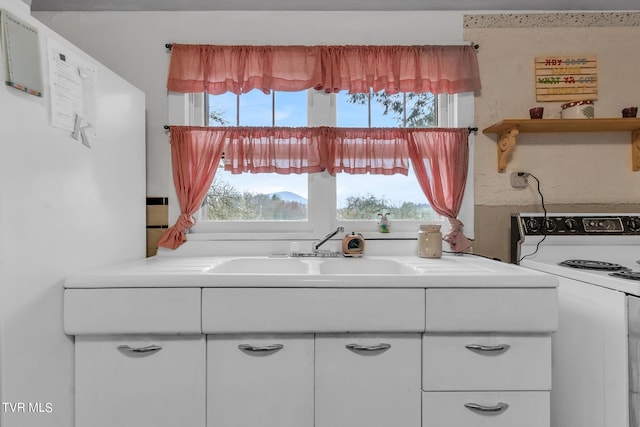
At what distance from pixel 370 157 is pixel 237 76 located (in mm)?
926

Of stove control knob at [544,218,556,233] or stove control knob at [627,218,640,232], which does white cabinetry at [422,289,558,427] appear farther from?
stove control knob at [627,218,640,232]

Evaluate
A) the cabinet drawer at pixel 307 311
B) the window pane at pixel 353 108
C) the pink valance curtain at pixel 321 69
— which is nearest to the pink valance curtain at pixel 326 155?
the window pane at pixel 353 108

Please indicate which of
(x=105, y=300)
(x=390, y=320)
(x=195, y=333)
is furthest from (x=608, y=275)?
(x=105, y=300)

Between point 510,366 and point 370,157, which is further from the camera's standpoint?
point 370,157

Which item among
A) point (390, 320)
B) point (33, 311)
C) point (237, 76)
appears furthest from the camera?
point (237, 76)

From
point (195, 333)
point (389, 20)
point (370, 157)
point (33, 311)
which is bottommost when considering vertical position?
point (195, 333)

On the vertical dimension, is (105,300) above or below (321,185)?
below

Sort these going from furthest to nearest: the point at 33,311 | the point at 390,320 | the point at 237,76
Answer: the point at 237,76 < the point at 390,320 < the point at 33,311

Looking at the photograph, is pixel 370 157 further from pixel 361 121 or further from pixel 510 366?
pixel 510 366

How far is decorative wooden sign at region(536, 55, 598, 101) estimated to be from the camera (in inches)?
78.4

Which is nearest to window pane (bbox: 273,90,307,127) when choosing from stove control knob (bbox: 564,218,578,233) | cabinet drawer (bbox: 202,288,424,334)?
cabinet drawer (bbox: 202,288,424,334)

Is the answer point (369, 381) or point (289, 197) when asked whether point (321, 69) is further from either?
point (369, 381)

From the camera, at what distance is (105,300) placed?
1.26m

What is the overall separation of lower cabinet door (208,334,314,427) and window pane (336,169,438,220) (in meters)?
0.99
